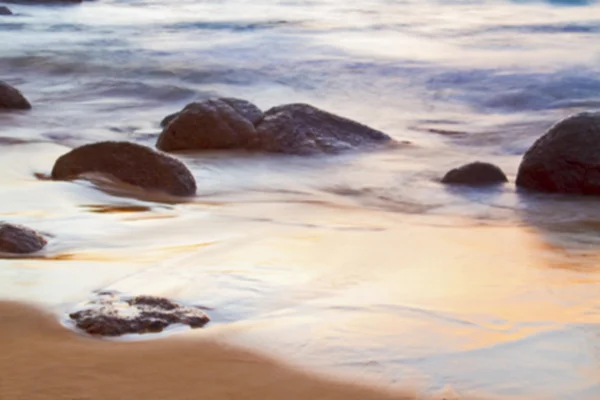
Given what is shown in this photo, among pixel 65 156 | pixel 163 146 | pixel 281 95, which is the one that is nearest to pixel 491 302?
pixel 65 156

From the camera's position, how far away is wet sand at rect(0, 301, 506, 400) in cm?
229

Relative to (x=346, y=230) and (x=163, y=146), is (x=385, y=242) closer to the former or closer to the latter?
(x=346, y=230)

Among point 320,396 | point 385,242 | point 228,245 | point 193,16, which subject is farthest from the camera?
point 193,16

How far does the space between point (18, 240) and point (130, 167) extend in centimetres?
180

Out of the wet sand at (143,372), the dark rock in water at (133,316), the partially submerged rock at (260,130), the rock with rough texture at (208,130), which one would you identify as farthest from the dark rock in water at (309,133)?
the wet sand at (143,372)

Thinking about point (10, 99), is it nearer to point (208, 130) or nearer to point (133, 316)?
point (208, 130)

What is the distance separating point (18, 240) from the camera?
3633mm

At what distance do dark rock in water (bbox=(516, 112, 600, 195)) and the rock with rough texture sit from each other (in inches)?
89.7

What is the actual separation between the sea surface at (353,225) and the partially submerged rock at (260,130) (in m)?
0.23

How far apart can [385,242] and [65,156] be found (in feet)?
7.21

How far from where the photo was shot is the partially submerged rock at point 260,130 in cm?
723

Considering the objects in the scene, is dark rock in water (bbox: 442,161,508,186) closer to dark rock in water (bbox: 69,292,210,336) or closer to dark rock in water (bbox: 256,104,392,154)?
dark rock in water (bbox: 256,104,392,154)

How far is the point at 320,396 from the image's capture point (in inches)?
91.7

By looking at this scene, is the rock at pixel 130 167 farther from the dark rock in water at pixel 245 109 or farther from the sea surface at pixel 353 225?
the dark rock in water at pixel 245 109
